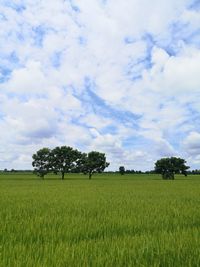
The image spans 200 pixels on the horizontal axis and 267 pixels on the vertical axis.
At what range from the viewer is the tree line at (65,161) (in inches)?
4279

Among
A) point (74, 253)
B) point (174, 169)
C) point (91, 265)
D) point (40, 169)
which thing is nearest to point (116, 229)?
point (74, 253)

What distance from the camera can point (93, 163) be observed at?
4456 inches

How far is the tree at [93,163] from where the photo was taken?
4482 inches

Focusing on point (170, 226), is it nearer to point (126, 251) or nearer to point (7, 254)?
point (126, 251)

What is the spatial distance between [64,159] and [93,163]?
9220 mm

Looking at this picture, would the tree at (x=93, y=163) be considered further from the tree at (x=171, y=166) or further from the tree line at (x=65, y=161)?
the tree at (x=171, y=166)

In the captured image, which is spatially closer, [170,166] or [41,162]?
[41,162]

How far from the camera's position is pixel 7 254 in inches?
263

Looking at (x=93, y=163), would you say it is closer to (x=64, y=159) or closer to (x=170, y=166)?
(x=64, y=159)

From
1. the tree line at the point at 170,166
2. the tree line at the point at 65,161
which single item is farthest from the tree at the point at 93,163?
the tree line at the point at 170,166

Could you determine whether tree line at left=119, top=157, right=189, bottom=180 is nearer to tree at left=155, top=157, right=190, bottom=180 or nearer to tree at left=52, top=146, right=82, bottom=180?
tree at left=155, top=157, right=190, bottom=180

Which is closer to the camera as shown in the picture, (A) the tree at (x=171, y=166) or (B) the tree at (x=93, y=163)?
(B) the tree at (x=93, y=163)

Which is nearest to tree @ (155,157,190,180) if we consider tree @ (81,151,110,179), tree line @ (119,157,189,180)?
tree line @ (119,157,189,180)

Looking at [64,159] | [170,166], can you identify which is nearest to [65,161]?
[64,159]
